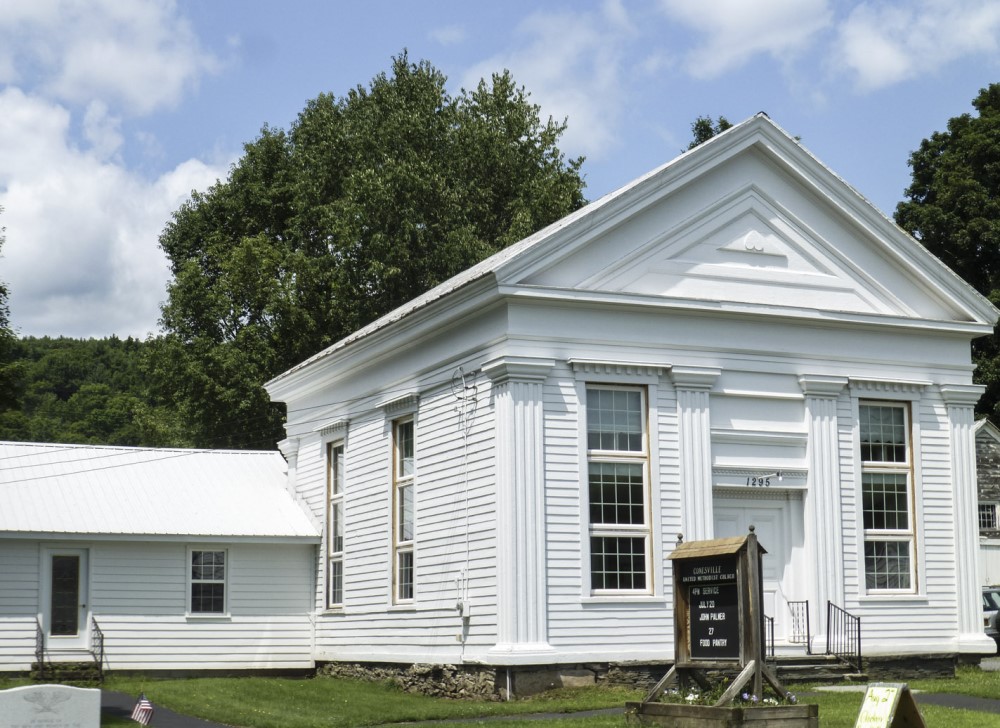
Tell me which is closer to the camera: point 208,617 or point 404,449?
point 404,449

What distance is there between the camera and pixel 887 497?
78.6 ft

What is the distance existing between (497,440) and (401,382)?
4309 millimetres

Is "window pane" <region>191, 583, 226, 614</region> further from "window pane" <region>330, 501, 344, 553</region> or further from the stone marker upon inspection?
the stone marker

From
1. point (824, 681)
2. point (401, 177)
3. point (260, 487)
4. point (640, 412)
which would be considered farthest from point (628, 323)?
point (401, 177)

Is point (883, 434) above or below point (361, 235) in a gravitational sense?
below

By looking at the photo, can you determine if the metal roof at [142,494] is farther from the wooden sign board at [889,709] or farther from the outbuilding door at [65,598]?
the wooden sign board at [889,709]

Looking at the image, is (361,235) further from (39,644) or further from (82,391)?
(82,391)

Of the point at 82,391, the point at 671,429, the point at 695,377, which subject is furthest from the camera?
the point at 82,391

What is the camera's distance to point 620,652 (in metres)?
21.2

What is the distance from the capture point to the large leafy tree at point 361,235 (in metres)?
44.4

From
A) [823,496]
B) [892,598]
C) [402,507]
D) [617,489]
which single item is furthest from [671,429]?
[402,507]

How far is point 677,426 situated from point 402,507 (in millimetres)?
5666

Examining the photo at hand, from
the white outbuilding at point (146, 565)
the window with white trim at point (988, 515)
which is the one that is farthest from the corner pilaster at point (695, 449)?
the window with white trim at point (988, 515)

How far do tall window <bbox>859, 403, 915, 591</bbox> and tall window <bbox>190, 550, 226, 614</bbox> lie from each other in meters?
12.6
